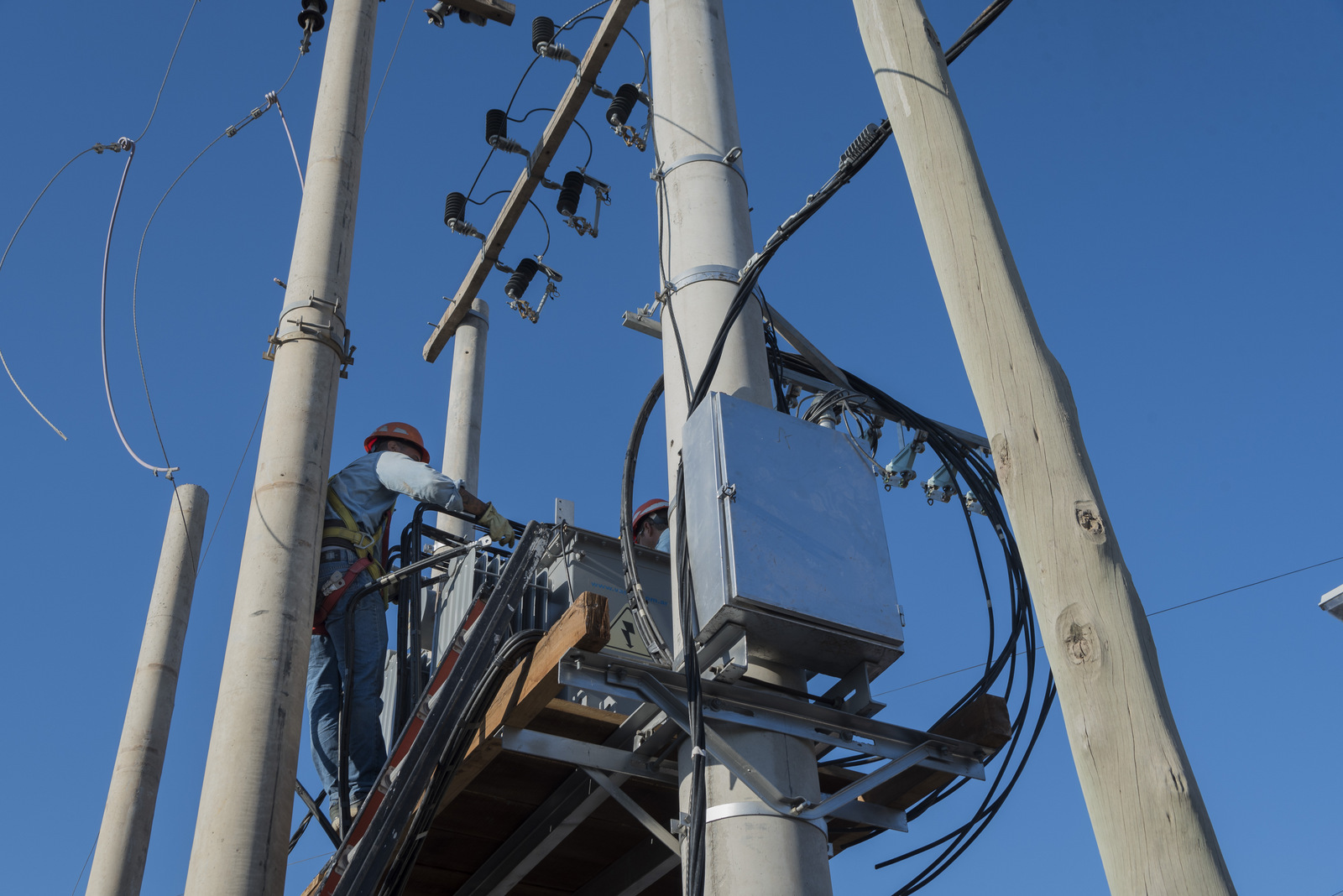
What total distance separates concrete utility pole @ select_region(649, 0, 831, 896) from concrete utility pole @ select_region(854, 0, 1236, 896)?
5.96ft

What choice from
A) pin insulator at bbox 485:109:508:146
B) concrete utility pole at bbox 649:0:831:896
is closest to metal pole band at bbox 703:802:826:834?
concrete utility pole at bbox 649:0:831:896

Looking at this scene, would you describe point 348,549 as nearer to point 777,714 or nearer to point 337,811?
point 337,811

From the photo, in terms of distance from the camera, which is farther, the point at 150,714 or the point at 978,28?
the point at 150,714

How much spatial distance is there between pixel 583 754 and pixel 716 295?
2.24m

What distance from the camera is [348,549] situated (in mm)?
6410

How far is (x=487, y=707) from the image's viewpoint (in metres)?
4.97

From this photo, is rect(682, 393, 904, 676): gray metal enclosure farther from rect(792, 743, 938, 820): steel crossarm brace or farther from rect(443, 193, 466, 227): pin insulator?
rect(443, 193, 466, 227): pin insulator

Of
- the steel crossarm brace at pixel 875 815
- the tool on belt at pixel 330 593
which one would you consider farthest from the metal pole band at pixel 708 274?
A: the steel crossarm brace at pixel 875 815

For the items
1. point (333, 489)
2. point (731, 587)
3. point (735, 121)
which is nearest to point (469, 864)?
point (333, 489)

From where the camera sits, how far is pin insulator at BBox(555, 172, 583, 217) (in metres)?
10.8

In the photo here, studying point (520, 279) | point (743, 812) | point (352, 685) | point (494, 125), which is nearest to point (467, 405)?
point (520, 279)

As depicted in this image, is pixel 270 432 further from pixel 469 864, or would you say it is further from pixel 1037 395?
pixel 1037 395

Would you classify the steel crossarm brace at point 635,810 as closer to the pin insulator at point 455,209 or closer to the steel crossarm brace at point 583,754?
the steel crossarm brace at point 583,754

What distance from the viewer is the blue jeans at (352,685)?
609cm
